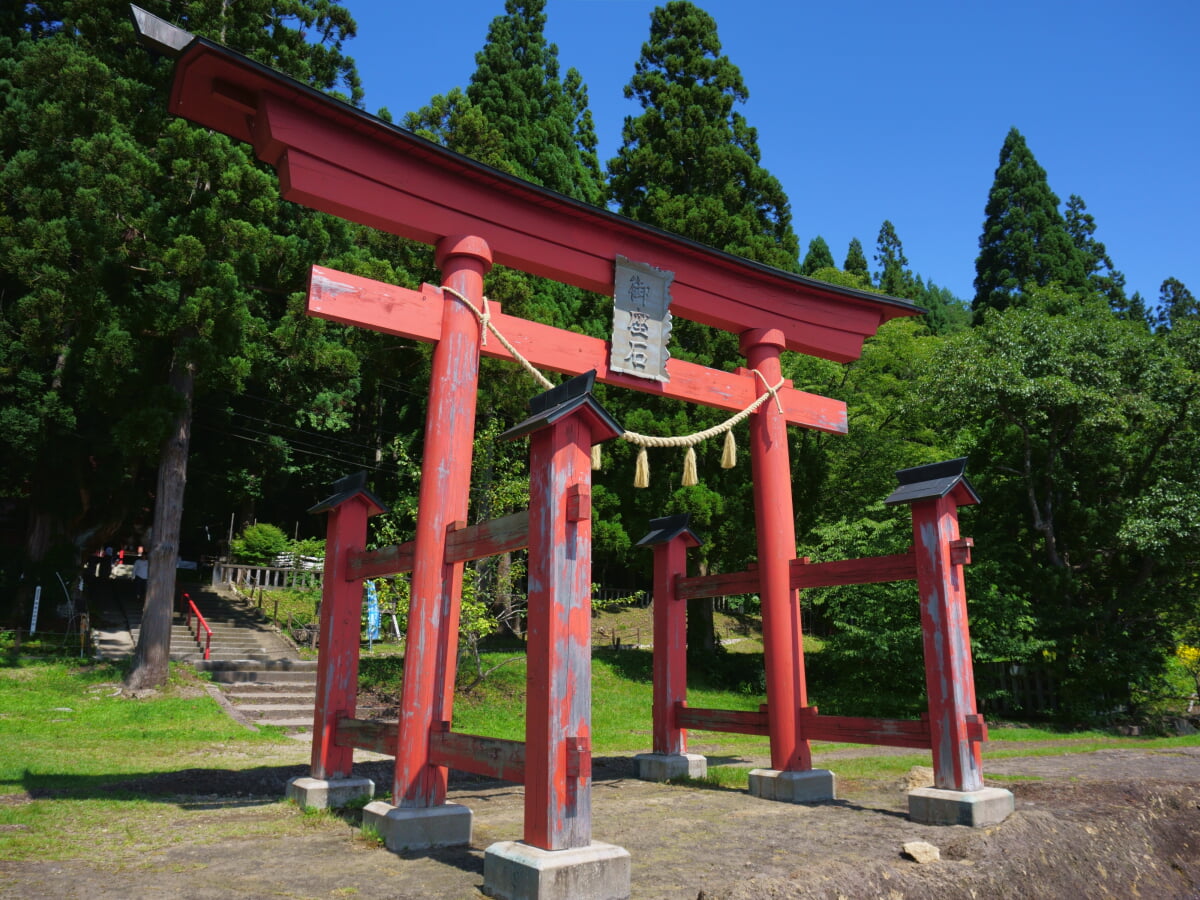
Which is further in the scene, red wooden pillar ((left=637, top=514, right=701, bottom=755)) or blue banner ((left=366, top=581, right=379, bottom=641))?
blue banner ((left=366, top=581, right=379, bottom=641))

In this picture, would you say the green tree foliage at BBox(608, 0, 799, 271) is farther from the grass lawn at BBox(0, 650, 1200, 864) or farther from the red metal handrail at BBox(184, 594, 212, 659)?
the red metal handrail at BBox(184, 594, 212, 659)

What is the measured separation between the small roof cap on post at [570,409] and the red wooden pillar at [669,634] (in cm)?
379

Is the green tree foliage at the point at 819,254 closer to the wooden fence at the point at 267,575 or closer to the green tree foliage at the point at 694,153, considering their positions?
the green tree foliage at the point at 694,153

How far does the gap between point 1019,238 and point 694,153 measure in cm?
1736

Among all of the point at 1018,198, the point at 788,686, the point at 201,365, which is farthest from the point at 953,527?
the point at 1018,198

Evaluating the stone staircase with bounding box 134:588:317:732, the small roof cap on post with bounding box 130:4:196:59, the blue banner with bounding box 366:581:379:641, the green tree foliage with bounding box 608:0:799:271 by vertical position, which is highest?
the green tree foliage with bounding box 608:0:799:271

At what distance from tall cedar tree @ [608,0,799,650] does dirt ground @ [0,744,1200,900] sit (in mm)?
9833

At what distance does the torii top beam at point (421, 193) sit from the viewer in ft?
16.5

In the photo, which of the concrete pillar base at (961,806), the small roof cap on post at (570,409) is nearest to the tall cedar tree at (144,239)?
the small roof cap on post at (570,409)

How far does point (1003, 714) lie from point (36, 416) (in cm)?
1967

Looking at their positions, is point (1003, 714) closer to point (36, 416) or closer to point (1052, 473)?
point (1052, 473)

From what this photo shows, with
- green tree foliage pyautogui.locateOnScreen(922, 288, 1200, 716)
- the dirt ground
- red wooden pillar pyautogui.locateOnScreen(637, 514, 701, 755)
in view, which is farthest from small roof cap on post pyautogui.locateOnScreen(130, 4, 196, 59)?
green tree foliage pyautogui.locateOnScreen(922, 288, 1200, 716)

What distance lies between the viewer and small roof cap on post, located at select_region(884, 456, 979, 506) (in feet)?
18.9

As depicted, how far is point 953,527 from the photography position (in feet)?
19.0
